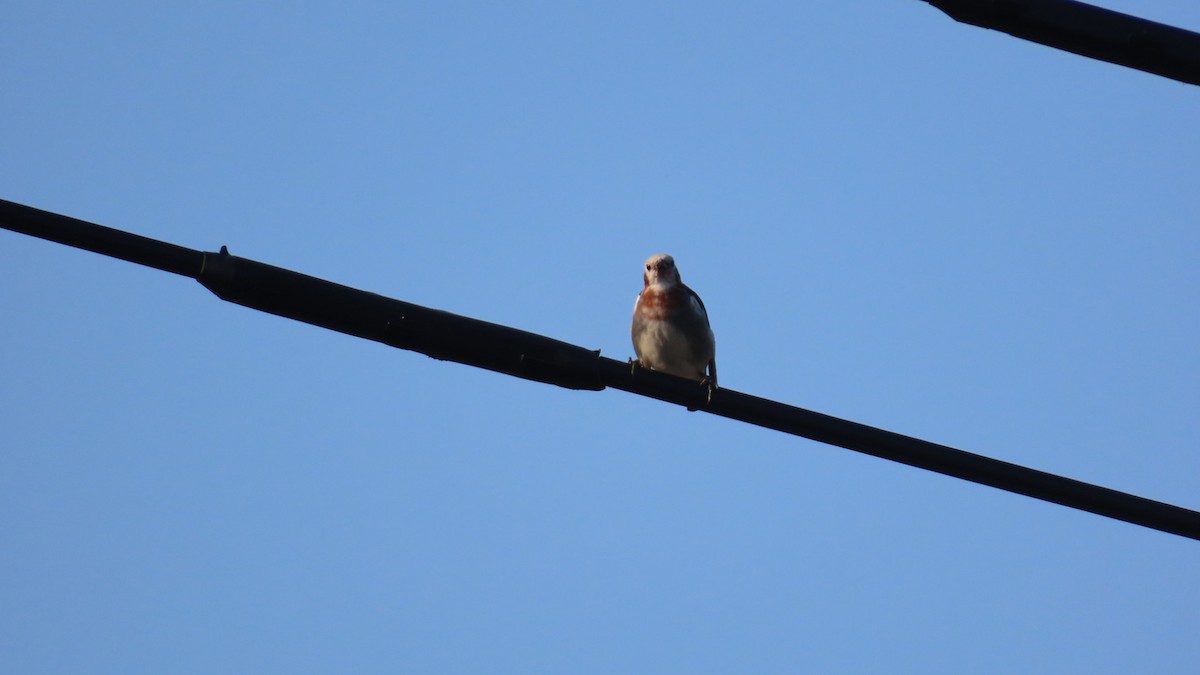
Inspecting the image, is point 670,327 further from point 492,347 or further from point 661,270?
point 492,347

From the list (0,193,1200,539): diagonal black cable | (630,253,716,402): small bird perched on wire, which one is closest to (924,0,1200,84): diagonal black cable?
(0,193,1200,539): diagonal black cable

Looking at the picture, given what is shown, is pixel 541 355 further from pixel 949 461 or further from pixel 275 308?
pixel 949 461

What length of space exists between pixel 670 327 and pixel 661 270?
58 centimetres

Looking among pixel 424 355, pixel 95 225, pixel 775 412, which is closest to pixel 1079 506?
pixel 775 412

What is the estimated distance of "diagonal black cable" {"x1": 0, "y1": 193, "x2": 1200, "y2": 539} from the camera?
4230 millimetres

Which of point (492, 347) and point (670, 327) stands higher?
point (670, 327)

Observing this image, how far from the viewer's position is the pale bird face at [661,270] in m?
10.6

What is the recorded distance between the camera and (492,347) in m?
4.62

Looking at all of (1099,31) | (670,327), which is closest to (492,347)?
(1099,31)

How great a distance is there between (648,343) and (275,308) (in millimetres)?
6120

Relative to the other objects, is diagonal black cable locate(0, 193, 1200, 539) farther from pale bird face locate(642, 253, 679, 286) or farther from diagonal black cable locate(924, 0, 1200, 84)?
pale bird face locate(642, 253, 679, 286)

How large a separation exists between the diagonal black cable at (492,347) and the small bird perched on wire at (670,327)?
5493 millimetres

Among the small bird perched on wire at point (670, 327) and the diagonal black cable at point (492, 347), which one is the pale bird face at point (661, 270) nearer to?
the small bird perched on wire at point (670, 327)

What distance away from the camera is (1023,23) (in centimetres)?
456
